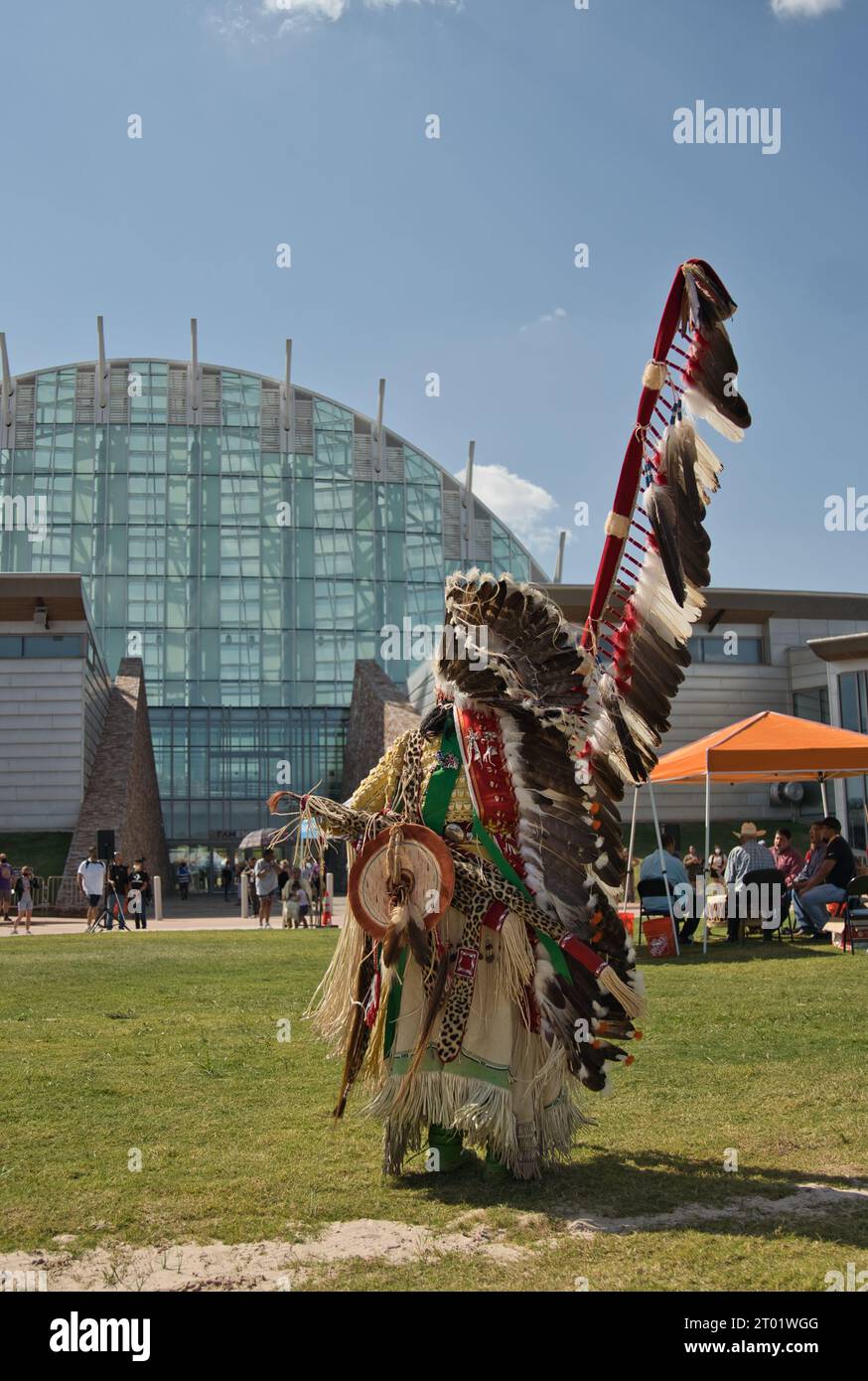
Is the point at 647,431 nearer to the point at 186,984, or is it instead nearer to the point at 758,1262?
A: the point at 758,1262

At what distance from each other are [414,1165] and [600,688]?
6.58 ft

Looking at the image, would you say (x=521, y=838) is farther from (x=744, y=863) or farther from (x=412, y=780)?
(x=744, y=863)

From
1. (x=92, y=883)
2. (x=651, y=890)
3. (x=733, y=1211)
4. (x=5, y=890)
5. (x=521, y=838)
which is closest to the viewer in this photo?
(x=733, y=1211)

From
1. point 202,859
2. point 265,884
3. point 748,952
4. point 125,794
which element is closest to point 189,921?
point 265,884

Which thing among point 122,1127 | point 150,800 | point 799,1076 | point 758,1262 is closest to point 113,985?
point 122,1127

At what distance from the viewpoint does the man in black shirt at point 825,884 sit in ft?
45.2

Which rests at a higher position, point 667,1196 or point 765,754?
point 765,754

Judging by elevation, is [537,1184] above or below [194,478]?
below

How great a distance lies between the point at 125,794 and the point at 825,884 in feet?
75.5

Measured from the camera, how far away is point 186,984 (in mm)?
11484

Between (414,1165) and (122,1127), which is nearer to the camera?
(414,1165)

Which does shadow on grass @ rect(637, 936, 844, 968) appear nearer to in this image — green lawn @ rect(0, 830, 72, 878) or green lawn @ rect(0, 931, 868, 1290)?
green lawn @ rect(0, 931, 868, 1290)

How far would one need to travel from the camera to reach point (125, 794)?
33562 mm
